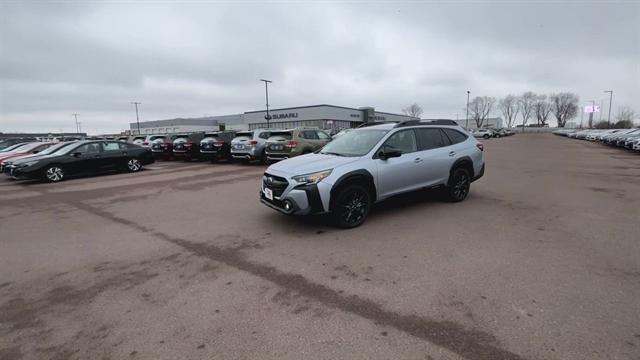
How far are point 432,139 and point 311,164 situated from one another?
2758mm

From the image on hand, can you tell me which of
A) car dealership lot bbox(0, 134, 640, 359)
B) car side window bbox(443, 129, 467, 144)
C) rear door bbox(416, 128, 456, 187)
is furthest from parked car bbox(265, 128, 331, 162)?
rear door bbox(416, 128, 456, 187)

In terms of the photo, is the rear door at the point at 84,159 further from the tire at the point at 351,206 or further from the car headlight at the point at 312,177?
the tire at the point at 351,206

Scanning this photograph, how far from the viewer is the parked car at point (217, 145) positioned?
16.8 m

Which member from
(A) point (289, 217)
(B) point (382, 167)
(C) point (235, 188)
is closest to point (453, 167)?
(B) point (382, 167)

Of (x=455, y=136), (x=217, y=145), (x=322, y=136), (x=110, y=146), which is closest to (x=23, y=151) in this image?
(x=110, y=146)

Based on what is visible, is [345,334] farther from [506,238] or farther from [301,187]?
[506,238]

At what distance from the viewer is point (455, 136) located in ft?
23.2

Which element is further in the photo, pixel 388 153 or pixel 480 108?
pixel 480 108

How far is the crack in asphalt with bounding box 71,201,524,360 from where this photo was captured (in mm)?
2463

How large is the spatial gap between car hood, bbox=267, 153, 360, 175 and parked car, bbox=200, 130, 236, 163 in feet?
39.1

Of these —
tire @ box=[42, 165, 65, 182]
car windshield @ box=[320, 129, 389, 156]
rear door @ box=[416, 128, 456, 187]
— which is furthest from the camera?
tire @ box=[42, 165, 65, 182]

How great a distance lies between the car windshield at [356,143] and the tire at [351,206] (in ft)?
2.42

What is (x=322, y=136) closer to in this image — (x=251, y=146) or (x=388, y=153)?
(x=251, y=146)

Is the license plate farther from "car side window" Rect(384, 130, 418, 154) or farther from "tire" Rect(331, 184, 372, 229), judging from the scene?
"car side window" Rect(384, 130, 418, 154)
